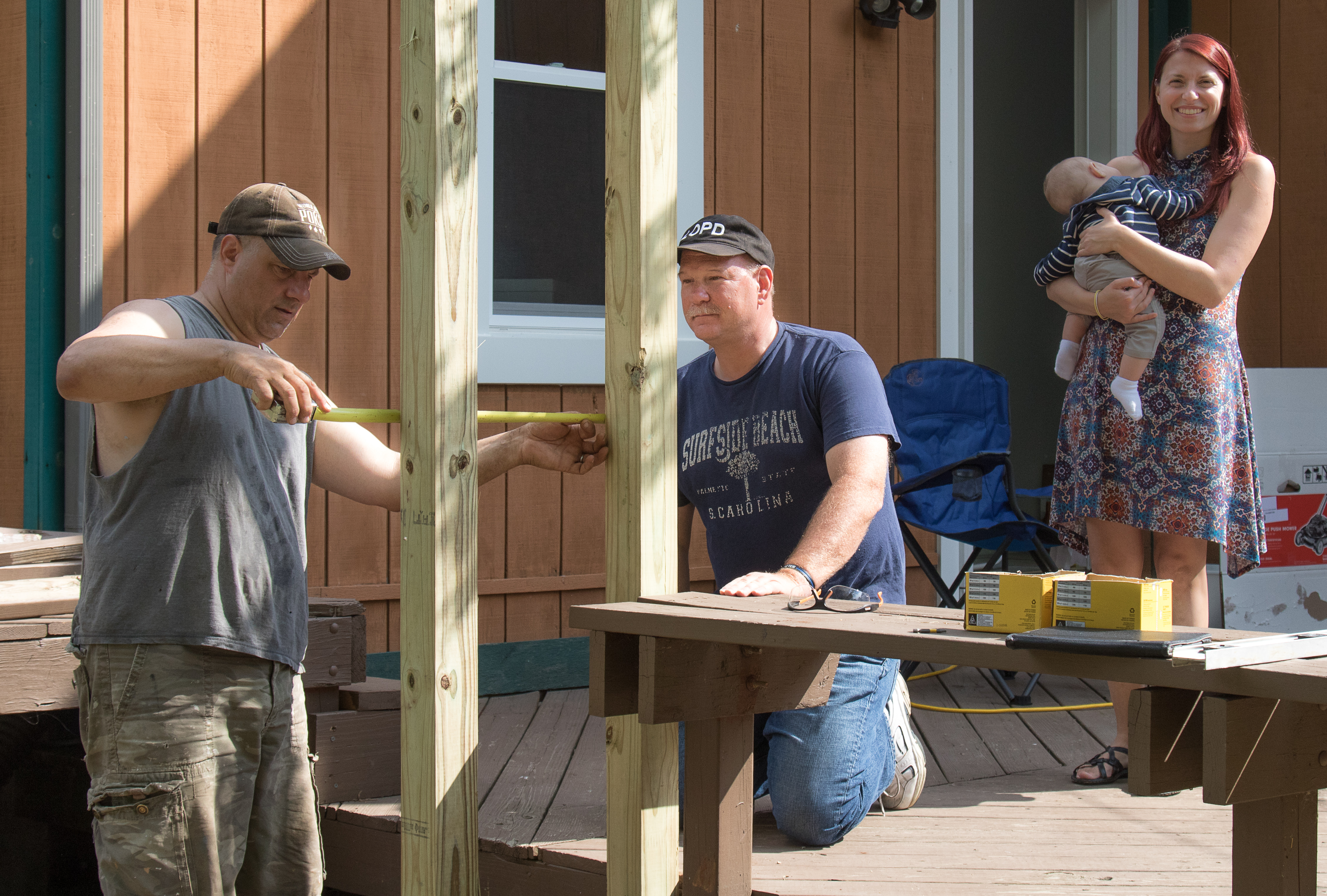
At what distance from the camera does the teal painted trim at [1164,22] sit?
5.66 meters

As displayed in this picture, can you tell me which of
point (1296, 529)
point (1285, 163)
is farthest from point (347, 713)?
point (1285, 163)

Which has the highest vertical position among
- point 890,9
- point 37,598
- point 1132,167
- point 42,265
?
point 890,9

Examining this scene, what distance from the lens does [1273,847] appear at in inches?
62.0

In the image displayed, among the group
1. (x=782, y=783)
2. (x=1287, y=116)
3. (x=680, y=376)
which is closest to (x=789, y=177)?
(x=680, y=376)

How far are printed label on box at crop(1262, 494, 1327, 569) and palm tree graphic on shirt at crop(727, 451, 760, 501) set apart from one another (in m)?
2.81

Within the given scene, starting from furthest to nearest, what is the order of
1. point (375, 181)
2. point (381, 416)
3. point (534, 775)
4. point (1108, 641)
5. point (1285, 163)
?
1. point (1285, 163)
2. point (375, 181)
3. point (534, 775)
4. point (381, 416)
5. point (1108, 641)

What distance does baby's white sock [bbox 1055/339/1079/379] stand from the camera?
3361mm

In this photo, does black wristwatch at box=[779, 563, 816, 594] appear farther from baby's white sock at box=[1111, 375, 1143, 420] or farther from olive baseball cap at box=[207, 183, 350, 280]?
baby's white sock at box=[1111, 375, 1143, 420]

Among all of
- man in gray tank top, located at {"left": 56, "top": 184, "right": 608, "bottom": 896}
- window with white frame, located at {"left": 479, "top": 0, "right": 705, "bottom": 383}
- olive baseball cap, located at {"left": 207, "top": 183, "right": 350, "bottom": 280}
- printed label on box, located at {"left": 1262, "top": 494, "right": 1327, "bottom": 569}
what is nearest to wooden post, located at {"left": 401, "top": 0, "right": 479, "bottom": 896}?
man in gray tank top, located at {"left": 56, "top": 184, "right": 608, "bottom": 896}

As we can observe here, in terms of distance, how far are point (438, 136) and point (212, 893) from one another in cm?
132

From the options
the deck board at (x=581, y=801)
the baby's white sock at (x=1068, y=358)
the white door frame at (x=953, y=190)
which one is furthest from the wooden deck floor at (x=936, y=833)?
the white door frame at (x=953, y=190)

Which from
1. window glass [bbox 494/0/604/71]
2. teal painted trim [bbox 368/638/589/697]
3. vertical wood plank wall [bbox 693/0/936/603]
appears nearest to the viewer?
teal painted trim [bbox 368/638/589/697]

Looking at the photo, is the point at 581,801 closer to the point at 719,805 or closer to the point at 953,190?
the point at 719,805

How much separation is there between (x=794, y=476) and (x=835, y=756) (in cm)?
58
